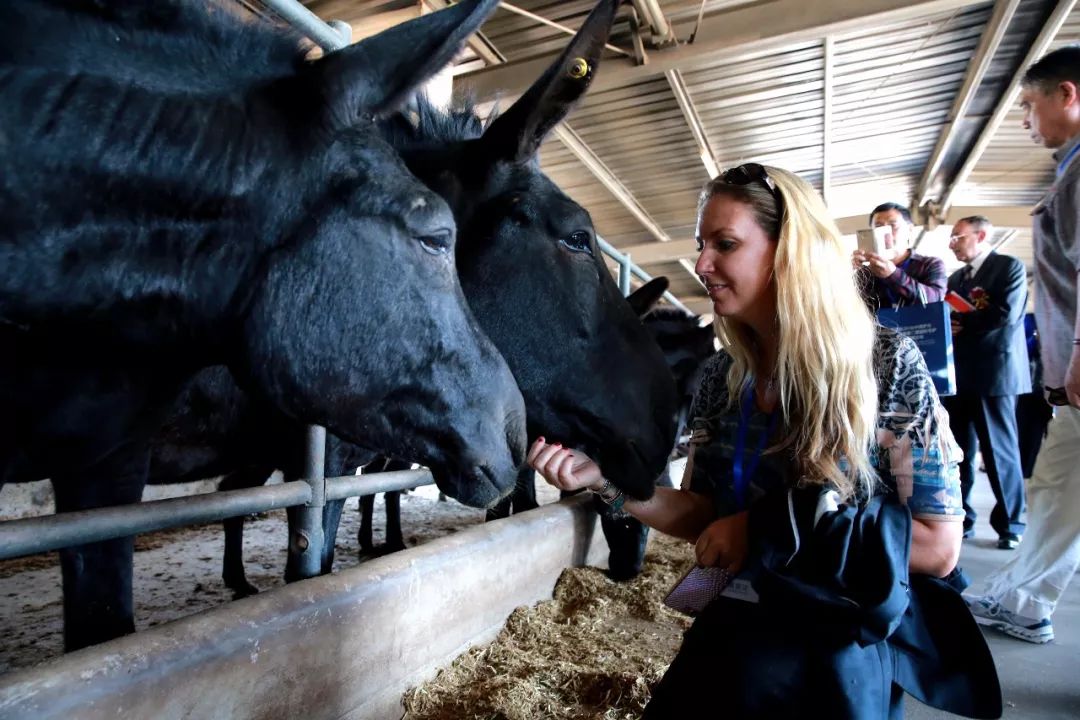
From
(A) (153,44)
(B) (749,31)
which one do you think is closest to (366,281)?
(A) (153,44)

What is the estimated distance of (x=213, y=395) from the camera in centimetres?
259

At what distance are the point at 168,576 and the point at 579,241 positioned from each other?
10.1 ft

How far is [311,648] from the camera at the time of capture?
1.74m

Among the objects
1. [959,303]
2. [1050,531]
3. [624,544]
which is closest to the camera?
[1050,531]

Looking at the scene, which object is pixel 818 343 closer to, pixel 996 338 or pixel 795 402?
pixel 795 402

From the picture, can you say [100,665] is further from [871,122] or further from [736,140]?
[871,122]

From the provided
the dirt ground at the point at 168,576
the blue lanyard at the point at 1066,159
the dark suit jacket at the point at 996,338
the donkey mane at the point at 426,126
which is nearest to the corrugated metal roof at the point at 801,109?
the dark suit jacket at the point at 996,338

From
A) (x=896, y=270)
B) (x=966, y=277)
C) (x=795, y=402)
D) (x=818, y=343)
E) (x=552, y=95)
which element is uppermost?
(x=552, y=95)

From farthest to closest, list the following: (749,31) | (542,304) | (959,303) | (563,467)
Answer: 1. (749,31)
2. (959,303)
3. (542,304)
4. (563,467)

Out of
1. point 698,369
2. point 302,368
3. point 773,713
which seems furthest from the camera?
point 698,369

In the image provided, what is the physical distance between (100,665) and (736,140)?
8.79m

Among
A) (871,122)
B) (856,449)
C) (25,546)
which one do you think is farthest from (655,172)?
(25,546)

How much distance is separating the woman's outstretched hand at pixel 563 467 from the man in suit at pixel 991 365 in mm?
3729

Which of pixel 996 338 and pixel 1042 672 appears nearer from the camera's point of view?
pixel 1042 672
